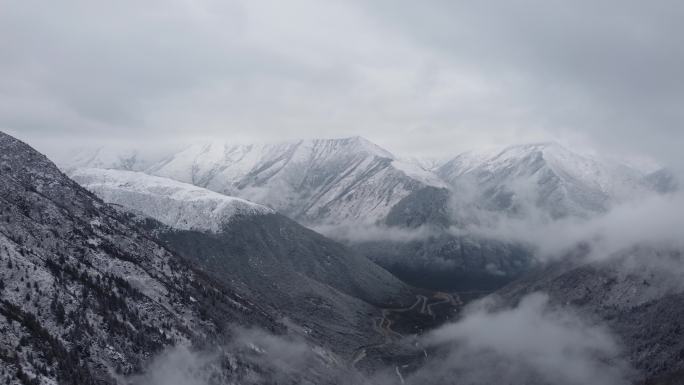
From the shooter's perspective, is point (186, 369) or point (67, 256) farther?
point (67, 256)

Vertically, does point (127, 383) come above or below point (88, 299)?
below

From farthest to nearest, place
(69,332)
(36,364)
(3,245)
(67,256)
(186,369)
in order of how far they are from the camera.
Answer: (67,256)
(186,369)
(3,245)
(69,332)
(36,364)

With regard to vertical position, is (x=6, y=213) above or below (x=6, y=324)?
above

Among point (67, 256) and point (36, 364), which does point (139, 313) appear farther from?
point (36, 364)

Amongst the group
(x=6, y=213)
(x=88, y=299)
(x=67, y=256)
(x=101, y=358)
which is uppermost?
(x=6, y=213)

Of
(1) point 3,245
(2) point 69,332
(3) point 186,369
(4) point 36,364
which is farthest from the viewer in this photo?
(3) point 186,369

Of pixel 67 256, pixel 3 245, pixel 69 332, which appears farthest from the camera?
pixel 67 256

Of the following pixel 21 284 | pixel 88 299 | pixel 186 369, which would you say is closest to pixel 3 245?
pixel 21 284

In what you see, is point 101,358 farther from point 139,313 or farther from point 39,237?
point 39,237

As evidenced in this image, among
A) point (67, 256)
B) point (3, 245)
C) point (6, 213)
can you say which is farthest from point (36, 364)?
point (6, 213)
